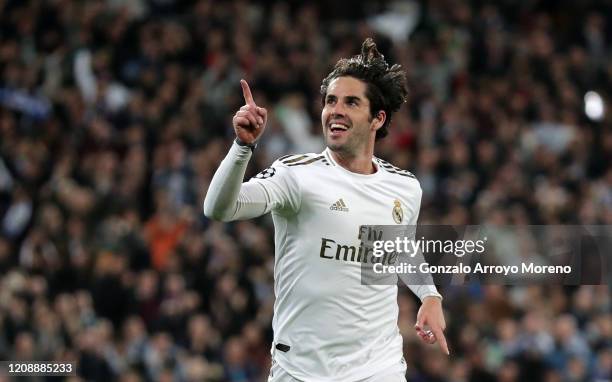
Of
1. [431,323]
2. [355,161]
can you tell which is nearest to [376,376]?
[431,323]

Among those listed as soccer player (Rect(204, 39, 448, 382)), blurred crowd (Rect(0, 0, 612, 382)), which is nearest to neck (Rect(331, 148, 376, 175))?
soccer player (Rect(204, 39, 448, 382))

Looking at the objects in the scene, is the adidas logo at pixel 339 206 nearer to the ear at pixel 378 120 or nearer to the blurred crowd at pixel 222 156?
the ear at pixel 378 120

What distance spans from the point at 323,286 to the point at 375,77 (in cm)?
118

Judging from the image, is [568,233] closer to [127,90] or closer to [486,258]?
[486,258]

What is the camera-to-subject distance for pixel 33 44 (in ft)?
52.4

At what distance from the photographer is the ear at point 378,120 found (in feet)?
20.8

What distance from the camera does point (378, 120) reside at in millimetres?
6387

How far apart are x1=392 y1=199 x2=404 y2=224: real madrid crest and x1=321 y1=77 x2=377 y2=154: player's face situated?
0.36 metres

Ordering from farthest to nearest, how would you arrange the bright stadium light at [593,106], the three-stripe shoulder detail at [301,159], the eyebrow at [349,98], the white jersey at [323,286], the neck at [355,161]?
the bright stadium light at [593,106] → the neck at [355,161] → the eyebrow at [349,98] → the three-stripe shoulder detail at [301,159] → the white jersey at [323,286]

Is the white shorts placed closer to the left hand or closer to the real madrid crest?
the left hand

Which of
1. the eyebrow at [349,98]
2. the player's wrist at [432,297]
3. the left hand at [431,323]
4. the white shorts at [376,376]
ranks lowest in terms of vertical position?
the white shorts at [376,376]
